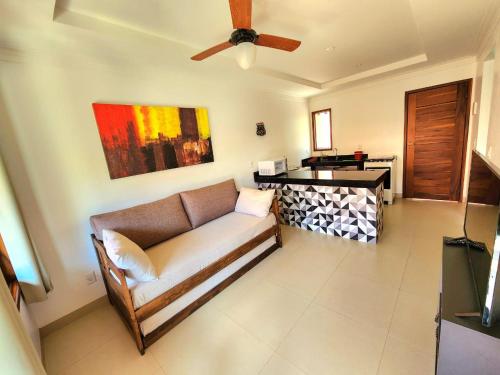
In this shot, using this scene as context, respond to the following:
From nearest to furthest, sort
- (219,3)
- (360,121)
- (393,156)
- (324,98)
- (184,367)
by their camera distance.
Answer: (184,367)
(219,3)
(393,156)
(360,121)
(324,98)

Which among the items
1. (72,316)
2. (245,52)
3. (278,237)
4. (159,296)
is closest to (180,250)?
(159,296)

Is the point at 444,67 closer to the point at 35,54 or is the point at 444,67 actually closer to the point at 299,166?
the point at 299,166

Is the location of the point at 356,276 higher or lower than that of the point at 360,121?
lower

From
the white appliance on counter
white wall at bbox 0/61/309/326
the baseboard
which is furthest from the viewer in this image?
the white appliance on counter

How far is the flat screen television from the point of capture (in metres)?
0.75

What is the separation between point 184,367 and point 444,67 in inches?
203

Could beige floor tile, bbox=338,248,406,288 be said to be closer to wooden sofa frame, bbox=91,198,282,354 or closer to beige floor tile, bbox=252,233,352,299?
beige floor tile, bbox=252,233,352,299

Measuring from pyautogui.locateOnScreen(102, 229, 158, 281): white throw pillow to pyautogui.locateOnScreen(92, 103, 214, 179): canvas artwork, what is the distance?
2.83 ft

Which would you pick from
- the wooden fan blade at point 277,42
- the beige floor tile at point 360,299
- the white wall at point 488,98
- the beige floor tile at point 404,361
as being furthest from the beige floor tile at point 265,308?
the white wall at point 488,98


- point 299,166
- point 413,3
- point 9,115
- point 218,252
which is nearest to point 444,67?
point 413,3

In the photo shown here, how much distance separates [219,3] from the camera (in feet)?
5.28

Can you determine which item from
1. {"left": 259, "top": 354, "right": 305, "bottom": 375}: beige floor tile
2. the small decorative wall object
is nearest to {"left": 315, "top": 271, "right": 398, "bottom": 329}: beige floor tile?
{"left": 259, "top": 354, "right": 305, "bottom": 375}: beige floor tile

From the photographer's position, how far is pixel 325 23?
2.04 m

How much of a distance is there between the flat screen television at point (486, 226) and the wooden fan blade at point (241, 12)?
1498 mm
